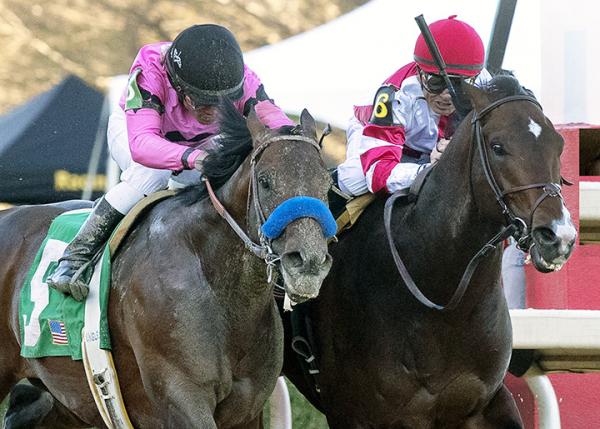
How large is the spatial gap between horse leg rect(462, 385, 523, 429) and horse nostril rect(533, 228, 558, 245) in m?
0.96

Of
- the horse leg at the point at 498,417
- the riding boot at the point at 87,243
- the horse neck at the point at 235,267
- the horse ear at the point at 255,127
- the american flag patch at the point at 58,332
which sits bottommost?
the horse leg at the point at 498,417

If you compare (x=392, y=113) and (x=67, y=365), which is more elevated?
(x=392, y=113)

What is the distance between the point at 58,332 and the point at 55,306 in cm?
11

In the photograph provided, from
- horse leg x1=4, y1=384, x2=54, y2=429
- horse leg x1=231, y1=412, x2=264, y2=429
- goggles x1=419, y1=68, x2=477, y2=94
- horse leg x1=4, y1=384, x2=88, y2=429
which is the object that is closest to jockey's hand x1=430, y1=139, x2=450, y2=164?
goggles x1=419, y1=68, x2=477, y2=94

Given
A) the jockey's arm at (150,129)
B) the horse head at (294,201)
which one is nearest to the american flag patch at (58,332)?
the jockey's arm at (150,129)

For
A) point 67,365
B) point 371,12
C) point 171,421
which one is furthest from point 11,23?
point 171,421

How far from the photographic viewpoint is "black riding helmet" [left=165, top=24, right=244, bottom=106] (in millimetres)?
5090

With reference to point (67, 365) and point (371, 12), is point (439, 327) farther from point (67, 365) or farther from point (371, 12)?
point (371, 12)

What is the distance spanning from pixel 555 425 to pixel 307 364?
3.51ft

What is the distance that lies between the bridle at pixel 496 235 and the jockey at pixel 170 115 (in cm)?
74

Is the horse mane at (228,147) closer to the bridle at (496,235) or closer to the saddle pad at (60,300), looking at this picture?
the saddle pad at (60,300)

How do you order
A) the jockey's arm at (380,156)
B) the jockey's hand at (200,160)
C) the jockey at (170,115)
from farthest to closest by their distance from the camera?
1. the jockey's arm at (380,156)
2. the jockey at (170,115)
3. the jockey's hand at (200,160)

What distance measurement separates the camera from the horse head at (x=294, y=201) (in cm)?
425

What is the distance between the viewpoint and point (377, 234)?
17.6 ft
